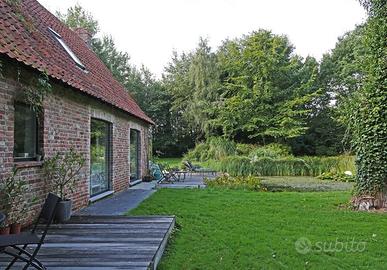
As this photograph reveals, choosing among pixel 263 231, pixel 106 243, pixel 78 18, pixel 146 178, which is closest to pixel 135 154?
pixel 146 178

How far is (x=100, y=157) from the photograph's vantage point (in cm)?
995

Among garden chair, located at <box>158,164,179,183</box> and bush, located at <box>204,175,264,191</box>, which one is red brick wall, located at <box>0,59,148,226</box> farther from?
garden chair, located at <box>158,164,179,183</box>

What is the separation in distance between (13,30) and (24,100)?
1.22 meters

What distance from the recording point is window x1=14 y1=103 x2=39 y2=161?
19.5ft

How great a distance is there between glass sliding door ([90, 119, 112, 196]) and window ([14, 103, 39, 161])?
272cm

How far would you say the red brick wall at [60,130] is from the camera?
540 cm

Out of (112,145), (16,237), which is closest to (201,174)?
(112,145)

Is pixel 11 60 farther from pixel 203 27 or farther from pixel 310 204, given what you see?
pixel 203 27

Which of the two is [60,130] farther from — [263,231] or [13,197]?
[263,231]

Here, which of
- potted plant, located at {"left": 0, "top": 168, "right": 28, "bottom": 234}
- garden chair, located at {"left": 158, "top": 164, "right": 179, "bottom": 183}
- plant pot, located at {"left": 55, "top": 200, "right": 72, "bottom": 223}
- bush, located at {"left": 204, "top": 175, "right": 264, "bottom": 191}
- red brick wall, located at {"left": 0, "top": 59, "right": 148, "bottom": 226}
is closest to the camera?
potted plant, located at {"left": 0, "top": 168, "right": 28, "bottom": 234}

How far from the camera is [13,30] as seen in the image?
6137 mm

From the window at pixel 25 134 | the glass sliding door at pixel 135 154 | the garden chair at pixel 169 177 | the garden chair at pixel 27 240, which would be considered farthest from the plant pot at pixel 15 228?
the garden chair at pixel 169 177

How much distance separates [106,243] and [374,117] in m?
6.71

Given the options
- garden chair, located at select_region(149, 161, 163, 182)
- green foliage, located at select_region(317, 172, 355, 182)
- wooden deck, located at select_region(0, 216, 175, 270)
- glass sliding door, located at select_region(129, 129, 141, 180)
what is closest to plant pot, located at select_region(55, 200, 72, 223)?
wooden deck, located at select_region(0, 216, 175, 270)
